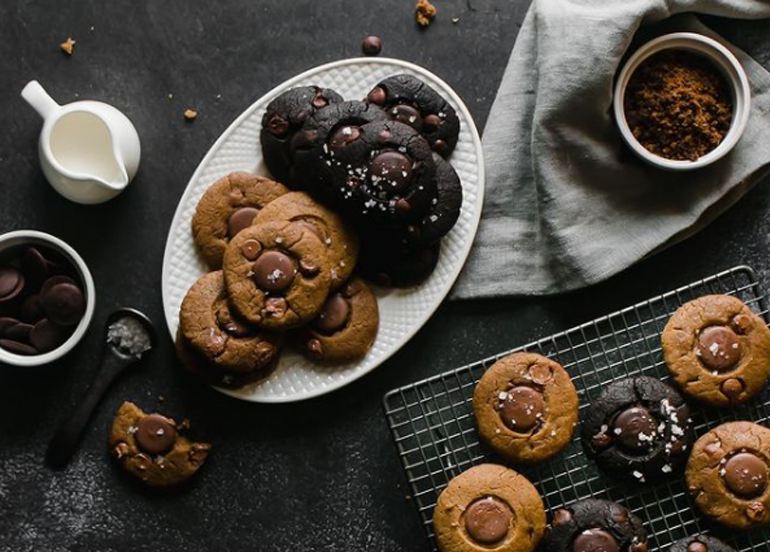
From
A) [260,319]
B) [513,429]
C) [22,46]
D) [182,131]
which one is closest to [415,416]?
[513,429]

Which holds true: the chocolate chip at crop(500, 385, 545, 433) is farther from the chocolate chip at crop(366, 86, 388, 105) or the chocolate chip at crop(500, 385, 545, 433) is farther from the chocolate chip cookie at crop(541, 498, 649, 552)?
the chocolate chip at crop(366, 86, 388, 105)

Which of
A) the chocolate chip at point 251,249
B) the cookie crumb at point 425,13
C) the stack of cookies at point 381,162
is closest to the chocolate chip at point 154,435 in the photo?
the chocolate chip at point 251,249

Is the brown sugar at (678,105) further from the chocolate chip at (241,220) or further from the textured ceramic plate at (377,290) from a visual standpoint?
the chocolate chip at (241,220)

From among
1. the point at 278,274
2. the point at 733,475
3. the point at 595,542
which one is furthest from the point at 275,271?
the point at 733,475

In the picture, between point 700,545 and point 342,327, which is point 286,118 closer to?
point 342,327

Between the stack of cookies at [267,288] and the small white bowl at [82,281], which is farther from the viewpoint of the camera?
the small white bowl at [82,281]

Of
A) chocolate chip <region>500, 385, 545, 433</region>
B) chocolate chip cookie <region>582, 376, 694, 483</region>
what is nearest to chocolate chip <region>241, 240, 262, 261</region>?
chocolate chip <region>500, 385, 545, 433</region>
